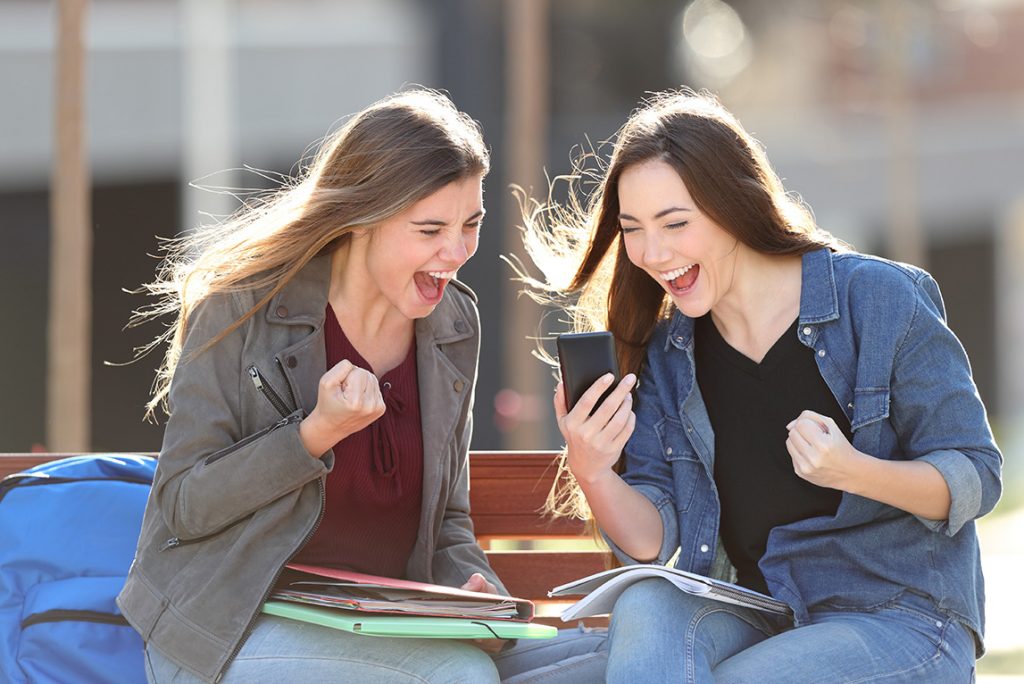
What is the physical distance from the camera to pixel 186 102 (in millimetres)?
13727

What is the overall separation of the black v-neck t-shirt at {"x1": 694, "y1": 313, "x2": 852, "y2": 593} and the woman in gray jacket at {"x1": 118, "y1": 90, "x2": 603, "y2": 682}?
0.42m

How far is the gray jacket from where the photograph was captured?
2812mm

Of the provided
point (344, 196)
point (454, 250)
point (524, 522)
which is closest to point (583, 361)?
point (454, 250)

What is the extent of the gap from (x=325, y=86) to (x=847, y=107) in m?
6.77

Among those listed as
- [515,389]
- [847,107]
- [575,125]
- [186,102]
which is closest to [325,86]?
[186,102]

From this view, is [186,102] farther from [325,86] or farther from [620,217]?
[620,217]

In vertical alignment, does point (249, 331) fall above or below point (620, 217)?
below

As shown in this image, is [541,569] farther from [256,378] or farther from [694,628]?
[256,378]

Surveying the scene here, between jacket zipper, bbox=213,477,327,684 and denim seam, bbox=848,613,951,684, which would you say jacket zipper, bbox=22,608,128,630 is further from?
denim seam, bbox=848,613,951,684

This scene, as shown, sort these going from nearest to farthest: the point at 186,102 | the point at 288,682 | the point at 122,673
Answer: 1. the point at 288,682
2. the point at 122,673
3. the point at 186,102

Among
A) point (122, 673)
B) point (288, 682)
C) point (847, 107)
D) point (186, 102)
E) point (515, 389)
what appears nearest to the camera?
point (288, 682)

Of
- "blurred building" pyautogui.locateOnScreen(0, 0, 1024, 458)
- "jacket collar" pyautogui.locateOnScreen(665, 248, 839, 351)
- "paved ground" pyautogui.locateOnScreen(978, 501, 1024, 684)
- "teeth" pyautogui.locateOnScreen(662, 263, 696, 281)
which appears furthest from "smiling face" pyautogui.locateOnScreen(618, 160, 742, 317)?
"blurred building" pyautogui.locateOnScreen(0, 0, 1024, 458)

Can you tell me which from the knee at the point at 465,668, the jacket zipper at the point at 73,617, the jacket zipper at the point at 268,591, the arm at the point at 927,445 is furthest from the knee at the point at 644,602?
the jacket zipper at the point at 73,617

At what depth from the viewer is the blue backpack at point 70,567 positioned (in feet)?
9.76
